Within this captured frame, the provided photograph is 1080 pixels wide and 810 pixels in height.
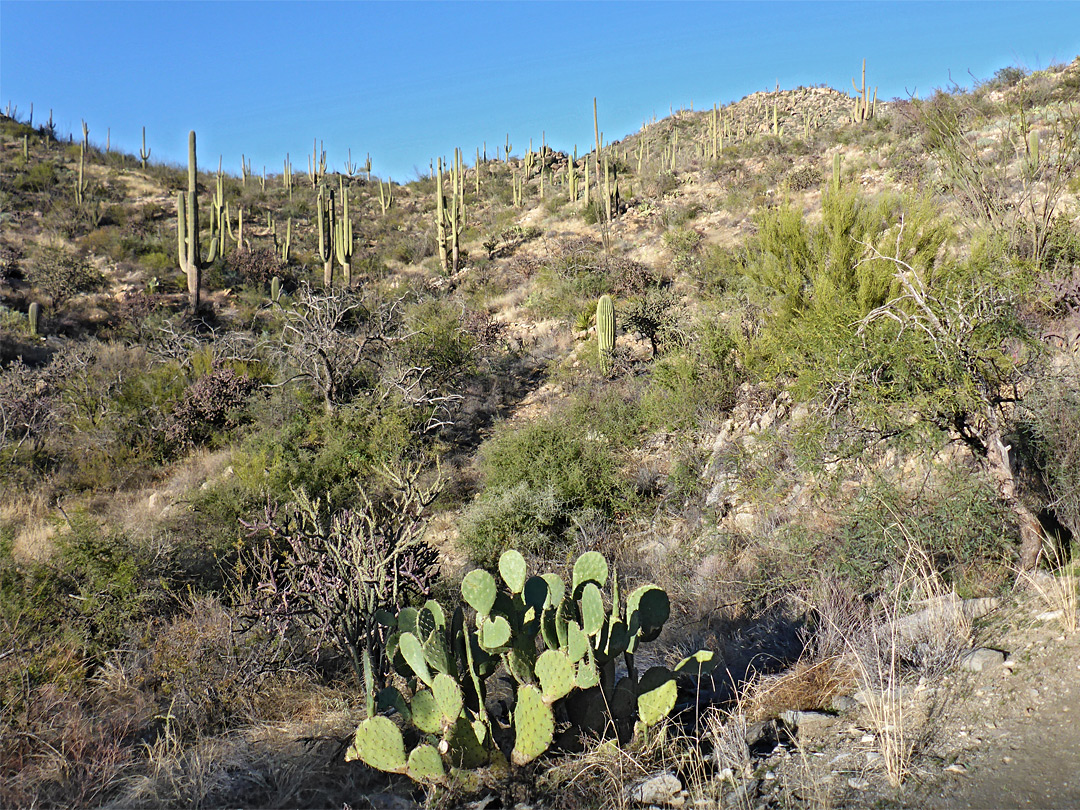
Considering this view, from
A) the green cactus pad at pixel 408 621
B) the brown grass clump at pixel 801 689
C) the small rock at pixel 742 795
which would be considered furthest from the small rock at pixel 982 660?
the green cactus pad at pixel 408 621

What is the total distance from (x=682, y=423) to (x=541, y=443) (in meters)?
2.15

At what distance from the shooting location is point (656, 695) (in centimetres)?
363

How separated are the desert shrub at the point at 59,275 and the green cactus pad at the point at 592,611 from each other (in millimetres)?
20604

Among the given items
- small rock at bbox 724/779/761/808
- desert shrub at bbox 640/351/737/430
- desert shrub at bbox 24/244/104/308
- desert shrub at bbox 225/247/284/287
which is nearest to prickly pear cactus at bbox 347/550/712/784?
→ small rock at bbox 724/779/761/808

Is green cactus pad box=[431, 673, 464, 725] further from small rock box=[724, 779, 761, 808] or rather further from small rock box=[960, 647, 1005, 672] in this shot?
small rock box=[960, 647, 1005, 672]

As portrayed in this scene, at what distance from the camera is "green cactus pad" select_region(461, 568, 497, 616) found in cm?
375

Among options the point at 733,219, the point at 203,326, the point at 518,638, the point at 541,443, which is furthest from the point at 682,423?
the point at 203,326

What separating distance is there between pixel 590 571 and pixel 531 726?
97cm

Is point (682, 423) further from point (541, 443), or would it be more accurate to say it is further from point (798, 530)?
point (798, 530)

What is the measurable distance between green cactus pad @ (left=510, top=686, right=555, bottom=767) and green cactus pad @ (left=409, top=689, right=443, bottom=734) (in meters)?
0.42

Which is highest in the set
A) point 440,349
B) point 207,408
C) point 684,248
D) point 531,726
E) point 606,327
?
point 684,248

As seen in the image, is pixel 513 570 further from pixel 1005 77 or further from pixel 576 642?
pixel 1005 77

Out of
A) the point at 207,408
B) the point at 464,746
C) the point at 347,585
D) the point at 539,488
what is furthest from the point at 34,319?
the point at 464,746

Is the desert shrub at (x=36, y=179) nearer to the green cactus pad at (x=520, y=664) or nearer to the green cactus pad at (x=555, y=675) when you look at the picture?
the green cactus pad at (x=520, y=664)
